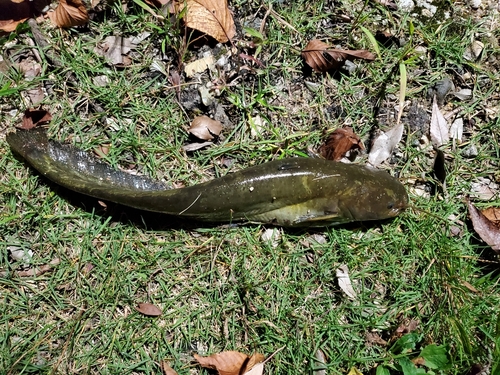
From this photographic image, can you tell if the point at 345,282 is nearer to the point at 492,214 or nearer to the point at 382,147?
the point at 382,147

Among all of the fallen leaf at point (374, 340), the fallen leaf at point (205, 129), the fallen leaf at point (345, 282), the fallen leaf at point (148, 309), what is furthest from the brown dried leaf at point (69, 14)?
the fallen leaf at point (374, 340)

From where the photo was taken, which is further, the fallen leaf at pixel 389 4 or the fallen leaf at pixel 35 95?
the fallen leaf at pixel 389 4

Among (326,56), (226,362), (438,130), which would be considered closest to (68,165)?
(226,362)

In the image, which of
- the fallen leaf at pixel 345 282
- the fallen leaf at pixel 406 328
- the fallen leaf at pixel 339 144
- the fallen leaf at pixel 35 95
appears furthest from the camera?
the fallen leaf at pixel 35 95

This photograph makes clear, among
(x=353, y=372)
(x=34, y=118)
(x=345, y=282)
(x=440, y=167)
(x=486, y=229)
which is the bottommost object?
(x=353, y=372)

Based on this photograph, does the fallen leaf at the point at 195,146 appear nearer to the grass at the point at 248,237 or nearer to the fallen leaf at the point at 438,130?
the grass at the point at 248,237

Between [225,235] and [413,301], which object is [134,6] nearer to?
[225,235]

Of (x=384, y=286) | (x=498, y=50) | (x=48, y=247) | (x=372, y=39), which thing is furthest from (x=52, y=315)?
(x=498, y=50)
